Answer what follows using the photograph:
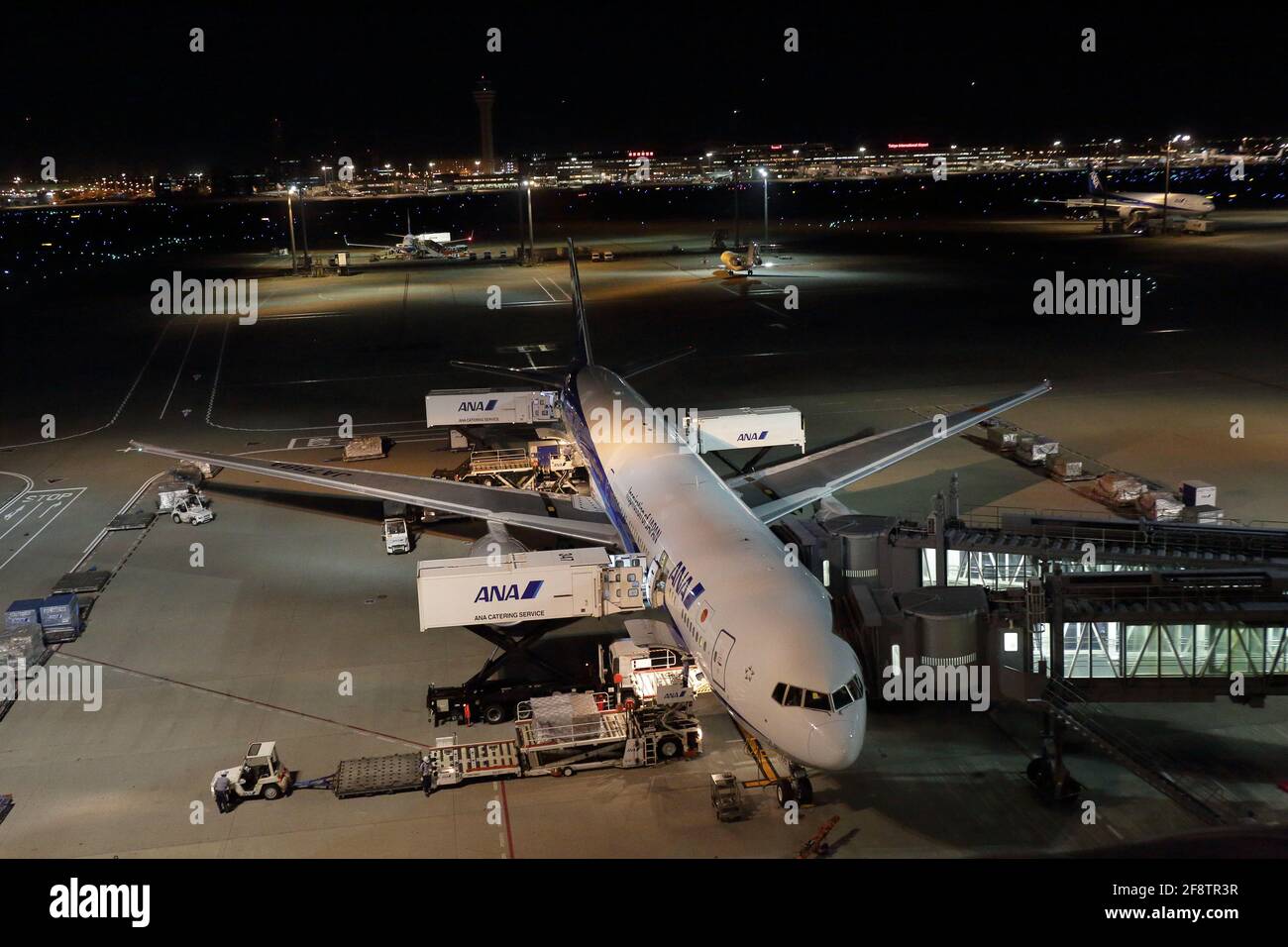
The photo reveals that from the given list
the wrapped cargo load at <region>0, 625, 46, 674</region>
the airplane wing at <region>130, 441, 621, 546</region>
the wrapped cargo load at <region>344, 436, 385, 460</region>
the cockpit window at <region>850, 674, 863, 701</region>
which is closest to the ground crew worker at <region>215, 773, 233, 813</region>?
the wrapped cargo load at <region>0, 625, 46, 674</region>

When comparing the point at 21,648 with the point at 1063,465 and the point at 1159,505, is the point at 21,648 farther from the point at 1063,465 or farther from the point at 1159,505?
the point at 1063,465

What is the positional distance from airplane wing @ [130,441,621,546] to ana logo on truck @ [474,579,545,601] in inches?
235

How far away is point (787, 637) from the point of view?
64.4 ft

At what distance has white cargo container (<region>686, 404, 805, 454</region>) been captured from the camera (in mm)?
40844

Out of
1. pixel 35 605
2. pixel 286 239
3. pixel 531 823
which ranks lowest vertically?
pixel 531 823

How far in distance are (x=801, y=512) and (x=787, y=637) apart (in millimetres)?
19026

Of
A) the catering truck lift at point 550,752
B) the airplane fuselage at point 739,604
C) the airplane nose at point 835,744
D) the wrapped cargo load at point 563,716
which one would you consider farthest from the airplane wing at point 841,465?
the airplane nose at point 835,744

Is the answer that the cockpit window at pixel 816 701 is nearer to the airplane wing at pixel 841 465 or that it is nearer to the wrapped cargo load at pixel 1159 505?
the airplane wing at pixel 841 465

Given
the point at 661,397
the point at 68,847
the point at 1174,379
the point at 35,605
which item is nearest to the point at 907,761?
the point at 68,847

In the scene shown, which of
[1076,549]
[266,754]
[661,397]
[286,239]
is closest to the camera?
[266,754]

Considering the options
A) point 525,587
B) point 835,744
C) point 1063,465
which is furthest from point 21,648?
point 1063,465

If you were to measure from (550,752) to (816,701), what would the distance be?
258 inches

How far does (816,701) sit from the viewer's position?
1867 cm

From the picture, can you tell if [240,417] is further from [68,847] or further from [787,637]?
[787,637]
